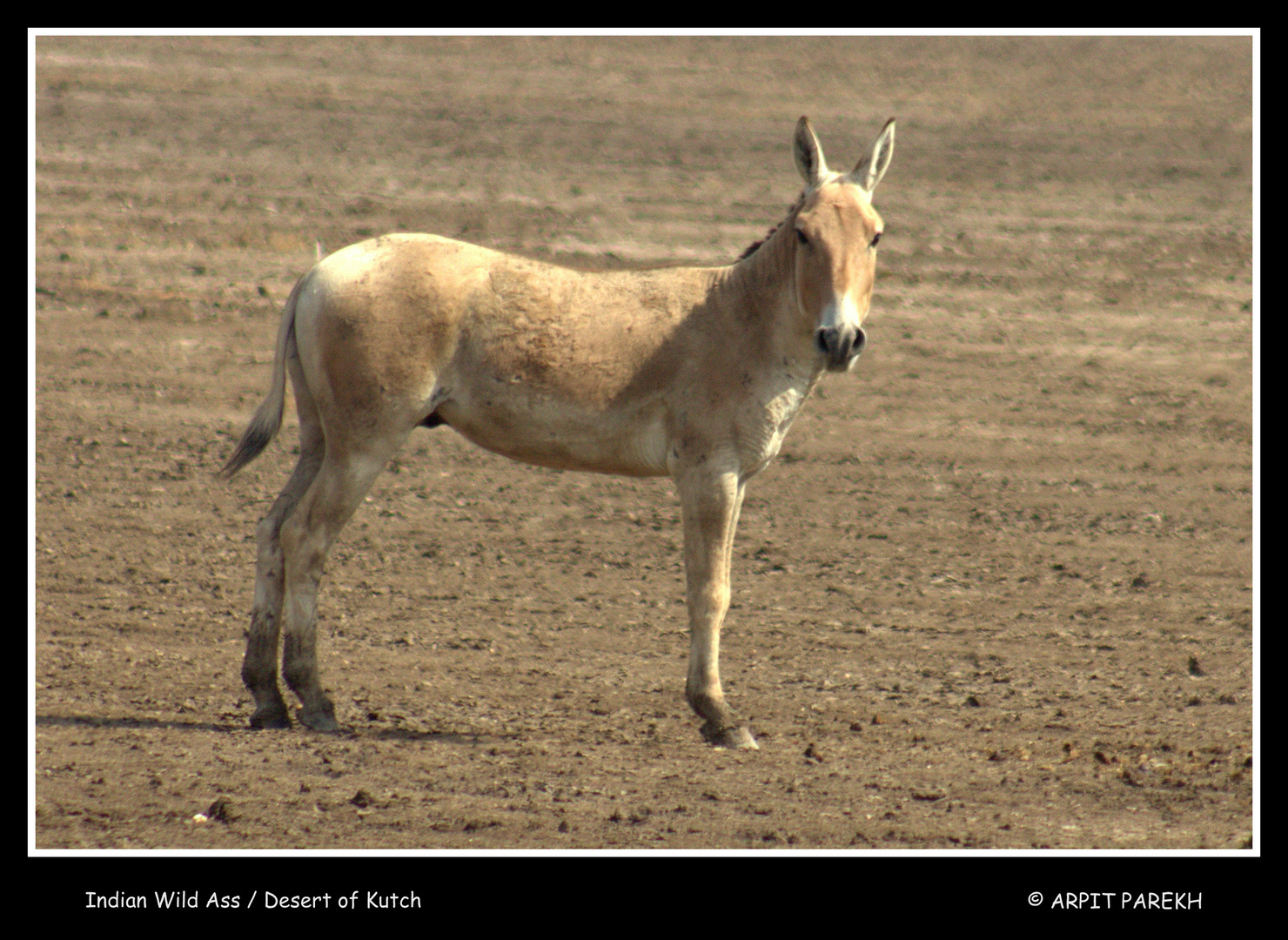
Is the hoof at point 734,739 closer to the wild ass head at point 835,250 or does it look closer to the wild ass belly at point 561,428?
the wild ass belly at point 561,428

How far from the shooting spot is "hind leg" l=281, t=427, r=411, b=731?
6750 millimetres

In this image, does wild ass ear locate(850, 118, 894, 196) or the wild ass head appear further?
wild ass ear locate(850, 118, 894, 196)

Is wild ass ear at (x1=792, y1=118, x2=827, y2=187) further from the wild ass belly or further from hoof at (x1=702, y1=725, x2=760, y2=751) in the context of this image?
hoof at (x1=702, y1=725, x2=760, y2=751)

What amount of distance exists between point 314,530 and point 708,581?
6.26 feet

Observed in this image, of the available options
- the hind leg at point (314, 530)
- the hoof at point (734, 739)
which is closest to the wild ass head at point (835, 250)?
the hoof at point (734, 739)

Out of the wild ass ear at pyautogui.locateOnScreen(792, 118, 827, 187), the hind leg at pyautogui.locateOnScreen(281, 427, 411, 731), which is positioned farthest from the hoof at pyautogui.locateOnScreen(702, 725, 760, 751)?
the wild ass ear at pyautogui.locateOnScreen(792, 118, 827, 187)

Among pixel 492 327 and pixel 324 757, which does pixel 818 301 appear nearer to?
pixel 492 327

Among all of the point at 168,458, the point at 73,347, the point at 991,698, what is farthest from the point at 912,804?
the point at 73,347

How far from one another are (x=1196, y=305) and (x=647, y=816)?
12.0 m

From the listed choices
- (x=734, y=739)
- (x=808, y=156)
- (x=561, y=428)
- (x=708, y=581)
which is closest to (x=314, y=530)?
(x=561, y=428)

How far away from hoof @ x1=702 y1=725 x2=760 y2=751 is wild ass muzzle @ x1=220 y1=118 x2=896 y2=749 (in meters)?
0.01

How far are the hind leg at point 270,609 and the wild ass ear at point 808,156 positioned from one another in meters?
2.66

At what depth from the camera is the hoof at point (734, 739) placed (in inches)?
274

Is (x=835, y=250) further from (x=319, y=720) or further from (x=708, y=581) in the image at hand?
(x=319, y=720)
